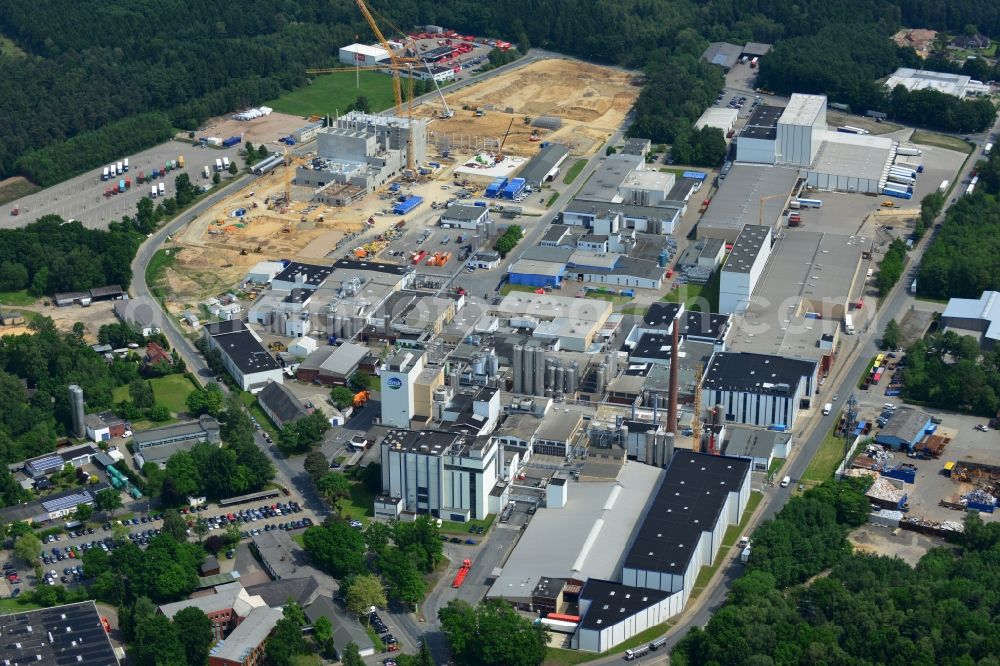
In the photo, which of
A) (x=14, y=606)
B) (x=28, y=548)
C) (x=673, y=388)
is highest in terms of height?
(x=673, y=388)

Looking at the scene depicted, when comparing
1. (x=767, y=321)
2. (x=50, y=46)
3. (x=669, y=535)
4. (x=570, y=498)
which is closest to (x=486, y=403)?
(x=570, y=498)

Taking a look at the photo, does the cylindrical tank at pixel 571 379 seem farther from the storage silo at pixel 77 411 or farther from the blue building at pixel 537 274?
the storage silo at pixel 77 411

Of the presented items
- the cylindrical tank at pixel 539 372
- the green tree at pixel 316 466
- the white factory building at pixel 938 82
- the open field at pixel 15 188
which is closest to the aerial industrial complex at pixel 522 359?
the cylindrical tank at pixel 539 372

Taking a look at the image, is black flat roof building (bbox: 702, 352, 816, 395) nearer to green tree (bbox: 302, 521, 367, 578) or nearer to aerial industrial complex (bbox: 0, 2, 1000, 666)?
aerial industrial complex (bbox: 0, 2, 1000, 666)

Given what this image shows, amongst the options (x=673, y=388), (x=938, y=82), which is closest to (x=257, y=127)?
(x=938, y=82)

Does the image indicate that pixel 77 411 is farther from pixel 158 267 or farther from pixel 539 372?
pixel 539 372
